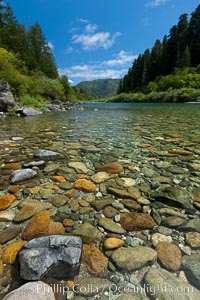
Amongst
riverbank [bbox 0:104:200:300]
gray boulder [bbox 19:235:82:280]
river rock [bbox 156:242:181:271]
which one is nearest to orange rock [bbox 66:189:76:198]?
riverbank [bbox 0:104:200:300]

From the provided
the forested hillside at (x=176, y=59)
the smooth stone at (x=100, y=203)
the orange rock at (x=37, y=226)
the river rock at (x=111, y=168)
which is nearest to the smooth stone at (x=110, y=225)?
the smooth stone at (x=100, y=203)

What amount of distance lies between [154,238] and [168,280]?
0.37m

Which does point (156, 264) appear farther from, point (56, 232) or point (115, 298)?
point (56, 232)

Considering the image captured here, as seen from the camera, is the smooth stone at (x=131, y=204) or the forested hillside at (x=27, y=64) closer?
the smooth stone at (x=131, y=204)

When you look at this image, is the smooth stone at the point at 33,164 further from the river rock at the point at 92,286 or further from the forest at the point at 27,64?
the forest at the point at 27,64

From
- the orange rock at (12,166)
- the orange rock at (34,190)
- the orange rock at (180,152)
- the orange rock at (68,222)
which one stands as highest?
the orange rock at (12,166)

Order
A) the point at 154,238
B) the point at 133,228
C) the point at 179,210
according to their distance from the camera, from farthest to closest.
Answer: the point at 179,210 < the point at 133,228 < the point at 154,238

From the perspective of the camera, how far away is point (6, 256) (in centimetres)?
126

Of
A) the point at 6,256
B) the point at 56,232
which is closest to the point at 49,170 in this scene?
the point at 56,232

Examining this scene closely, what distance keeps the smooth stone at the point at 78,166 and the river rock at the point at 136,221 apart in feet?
3.95

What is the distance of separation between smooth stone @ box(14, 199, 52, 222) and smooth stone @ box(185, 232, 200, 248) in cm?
136

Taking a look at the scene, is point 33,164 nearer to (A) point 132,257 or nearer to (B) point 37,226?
(B) point 37,226

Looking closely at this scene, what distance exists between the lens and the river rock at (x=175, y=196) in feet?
6.27

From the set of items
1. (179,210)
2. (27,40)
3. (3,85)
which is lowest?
(179,210)
